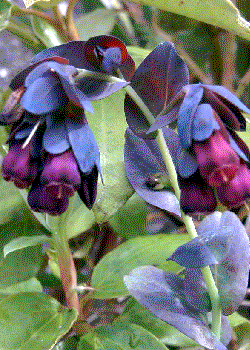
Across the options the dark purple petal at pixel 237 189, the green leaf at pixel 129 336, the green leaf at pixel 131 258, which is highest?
the dark purple petal at pixel 237 189

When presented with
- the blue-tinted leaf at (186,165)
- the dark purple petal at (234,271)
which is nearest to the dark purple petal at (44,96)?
the blue-tinted leaf at (186,165)

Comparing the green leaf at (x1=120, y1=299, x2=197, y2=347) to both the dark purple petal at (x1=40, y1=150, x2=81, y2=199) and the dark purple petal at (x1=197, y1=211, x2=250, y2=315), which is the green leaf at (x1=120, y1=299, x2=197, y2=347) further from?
the dark purple petal at (x1=40, y1=150, x2=81, y2=199)

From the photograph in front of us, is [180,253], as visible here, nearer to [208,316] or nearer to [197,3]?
[208,316]

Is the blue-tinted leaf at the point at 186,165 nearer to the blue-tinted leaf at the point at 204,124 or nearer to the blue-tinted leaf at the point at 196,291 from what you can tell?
the blue-tinted leaf at the point at 204,124

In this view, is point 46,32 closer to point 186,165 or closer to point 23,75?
point 23,75

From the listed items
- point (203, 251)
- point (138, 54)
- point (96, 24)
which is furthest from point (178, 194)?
point (96, 24)

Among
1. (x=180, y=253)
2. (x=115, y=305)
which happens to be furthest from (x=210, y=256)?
(x=115, y=305)
